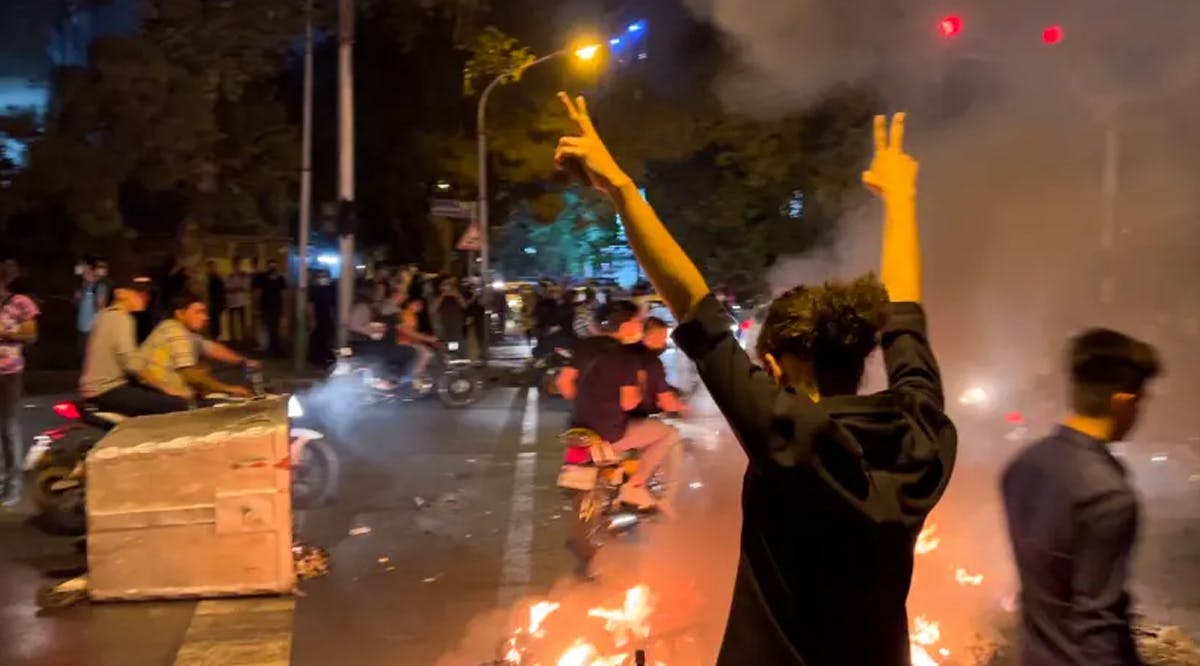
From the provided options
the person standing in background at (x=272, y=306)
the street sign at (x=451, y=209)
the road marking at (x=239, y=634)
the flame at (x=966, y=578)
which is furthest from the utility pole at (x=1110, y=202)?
the person standing in background at (x=272, y=306)

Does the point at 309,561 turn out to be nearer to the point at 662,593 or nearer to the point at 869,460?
the point at 662,593

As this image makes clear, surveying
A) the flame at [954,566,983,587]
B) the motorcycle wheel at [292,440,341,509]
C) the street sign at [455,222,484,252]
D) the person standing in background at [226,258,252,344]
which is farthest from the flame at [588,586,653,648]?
the person standing in background at [226,258,252,344]

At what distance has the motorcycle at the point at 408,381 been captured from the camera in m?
14.1

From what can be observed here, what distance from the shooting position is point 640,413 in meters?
7.00

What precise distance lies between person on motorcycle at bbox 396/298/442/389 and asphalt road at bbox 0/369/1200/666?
163 inches

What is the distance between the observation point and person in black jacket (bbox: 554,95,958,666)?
1.86 m

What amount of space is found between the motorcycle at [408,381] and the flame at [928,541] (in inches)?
317

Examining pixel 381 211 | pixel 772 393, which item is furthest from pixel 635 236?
pixel 381 211

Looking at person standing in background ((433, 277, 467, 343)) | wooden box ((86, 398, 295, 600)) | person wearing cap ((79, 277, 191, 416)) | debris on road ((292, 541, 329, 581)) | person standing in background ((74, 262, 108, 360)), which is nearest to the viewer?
wooden box ((86, 398, 295, 600))

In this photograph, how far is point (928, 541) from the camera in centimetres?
705

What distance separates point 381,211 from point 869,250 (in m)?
23.3

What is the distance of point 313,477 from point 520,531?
162 cm

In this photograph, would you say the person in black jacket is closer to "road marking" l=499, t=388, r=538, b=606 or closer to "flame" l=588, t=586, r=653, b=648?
"flame" l=588, t=586, r=653, b=648

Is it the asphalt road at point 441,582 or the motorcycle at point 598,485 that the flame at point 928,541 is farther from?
the motorcycle at point 598,485
